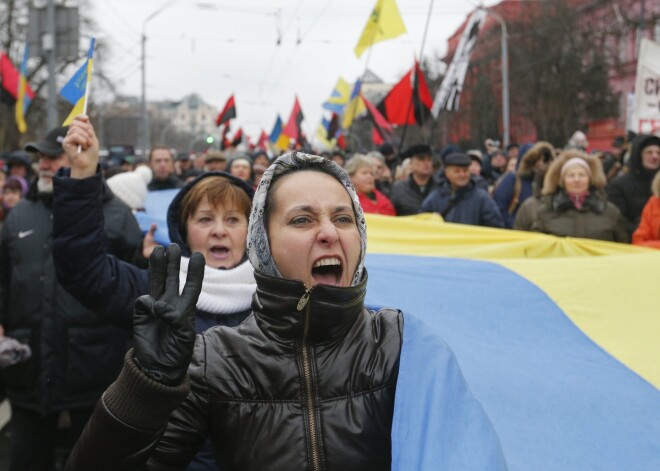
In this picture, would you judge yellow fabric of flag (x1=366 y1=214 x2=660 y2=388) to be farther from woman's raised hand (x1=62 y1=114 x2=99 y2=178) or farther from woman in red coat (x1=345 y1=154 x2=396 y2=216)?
woman in red coat (x1=345 y1=154 x2=396 y2=216)

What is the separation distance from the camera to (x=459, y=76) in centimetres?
958

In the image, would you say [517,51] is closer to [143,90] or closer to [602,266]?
[143,90]

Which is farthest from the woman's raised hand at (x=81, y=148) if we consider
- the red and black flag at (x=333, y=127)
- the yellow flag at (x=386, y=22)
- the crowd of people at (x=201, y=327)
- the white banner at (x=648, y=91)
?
the red and black flag at (x=333, y=127)

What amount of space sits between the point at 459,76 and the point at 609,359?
740cm

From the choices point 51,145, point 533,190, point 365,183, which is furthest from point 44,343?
point 533,190

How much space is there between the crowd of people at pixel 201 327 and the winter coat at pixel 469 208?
3.09 metres

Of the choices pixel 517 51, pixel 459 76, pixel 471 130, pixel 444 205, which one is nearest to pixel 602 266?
pixel 444 205

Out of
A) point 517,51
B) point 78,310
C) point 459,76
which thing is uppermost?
point 517,51

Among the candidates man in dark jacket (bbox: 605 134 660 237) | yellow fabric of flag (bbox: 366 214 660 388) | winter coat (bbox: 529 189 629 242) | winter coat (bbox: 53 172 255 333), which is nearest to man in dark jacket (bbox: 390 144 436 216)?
man in dark jacket (bbox: 605 134 660 237)

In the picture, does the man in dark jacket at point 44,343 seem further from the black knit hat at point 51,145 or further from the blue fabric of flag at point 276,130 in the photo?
the blue fabric of flag at point 276,130

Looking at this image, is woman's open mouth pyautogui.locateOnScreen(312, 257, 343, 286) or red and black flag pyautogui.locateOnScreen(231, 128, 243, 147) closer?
woman's open mouth pyautogui.locateOnScreen(312, 257, 343, 286)

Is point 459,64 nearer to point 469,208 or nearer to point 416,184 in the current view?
point 416,184

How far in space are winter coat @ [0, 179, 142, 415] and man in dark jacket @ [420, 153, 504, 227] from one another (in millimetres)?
3335

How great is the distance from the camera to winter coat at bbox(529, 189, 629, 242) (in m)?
5.23
